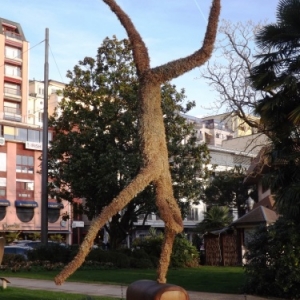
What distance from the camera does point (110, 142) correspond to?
2908 centimetres

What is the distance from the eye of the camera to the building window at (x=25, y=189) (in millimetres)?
63562

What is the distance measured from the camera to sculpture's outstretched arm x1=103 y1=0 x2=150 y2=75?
332 inches

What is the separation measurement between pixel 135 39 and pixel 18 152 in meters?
57.1

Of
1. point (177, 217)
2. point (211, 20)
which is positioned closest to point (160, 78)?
point (211, 20)

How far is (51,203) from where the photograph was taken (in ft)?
212

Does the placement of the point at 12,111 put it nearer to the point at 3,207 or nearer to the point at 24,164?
the point at 24,164

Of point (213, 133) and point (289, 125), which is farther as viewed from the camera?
point (213, 133)

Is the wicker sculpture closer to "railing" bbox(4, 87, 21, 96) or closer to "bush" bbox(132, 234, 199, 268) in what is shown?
"bush" bbox(132, 234, 199, 268)

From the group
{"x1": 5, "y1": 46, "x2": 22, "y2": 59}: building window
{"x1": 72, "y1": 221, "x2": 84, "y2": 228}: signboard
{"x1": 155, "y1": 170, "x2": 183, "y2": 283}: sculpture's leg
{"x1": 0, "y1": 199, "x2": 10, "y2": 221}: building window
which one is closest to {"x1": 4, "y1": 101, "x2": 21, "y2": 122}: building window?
{"x1": 5, "y1": 46, "x2": 22, "y2": 59}: building window

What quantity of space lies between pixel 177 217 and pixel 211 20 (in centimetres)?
277

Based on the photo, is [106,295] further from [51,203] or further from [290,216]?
[51,203]

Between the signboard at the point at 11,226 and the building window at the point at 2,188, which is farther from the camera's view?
the building window at the point at 2,188

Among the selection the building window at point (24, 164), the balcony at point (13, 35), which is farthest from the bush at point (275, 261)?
the balcony at point (13, 35)

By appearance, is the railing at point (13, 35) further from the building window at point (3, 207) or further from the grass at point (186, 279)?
the grass at point (186, 279)
